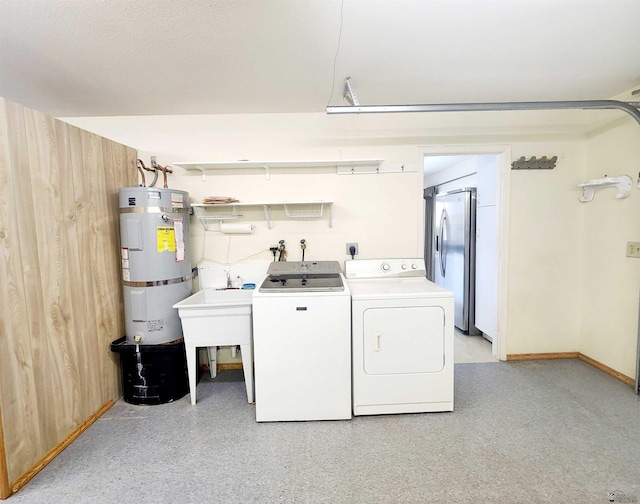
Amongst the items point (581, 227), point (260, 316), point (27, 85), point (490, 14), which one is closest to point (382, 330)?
point (260, 316)

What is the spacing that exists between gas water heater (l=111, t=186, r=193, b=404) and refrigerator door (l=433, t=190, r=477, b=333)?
291cm

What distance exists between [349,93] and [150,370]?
8.58 feet

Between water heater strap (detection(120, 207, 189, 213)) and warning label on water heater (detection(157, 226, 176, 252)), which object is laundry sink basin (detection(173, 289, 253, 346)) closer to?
warning label on water heater (detection(157, 226, 176, 252))

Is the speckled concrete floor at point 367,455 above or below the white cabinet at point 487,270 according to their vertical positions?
below

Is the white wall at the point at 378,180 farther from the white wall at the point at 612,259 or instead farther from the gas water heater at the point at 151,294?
the gas water heater at the point at 151,294

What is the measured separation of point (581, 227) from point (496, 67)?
1.85 meters

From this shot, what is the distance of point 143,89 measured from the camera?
2186 mm

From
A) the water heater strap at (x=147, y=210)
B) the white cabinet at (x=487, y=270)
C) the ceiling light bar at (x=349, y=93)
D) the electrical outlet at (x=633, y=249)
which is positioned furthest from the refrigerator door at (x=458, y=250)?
the water heater strap at (x=147, y=210)

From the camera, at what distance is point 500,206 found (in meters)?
2.79

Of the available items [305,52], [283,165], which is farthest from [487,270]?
[305,52]

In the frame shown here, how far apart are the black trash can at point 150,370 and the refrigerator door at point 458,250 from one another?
9.57 feet

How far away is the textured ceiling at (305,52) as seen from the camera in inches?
57.6

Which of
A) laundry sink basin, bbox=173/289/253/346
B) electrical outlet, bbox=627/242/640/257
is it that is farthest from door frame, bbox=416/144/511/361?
laundry sink basin, bbox=173/289/253/346

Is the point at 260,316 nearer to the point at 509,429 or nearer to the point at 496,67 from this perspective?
the point at 509,429
